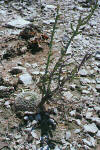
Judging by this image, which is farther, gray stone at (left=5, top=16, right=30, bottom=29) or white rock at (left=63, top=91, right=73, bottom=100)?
gray stone at (left=5, top=16, right=30, bottom=29)

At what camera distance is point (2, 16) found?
5.61 meters

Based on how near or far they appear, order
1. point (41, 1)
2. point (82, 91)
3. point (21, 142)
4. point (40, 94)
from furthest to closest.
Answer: point (41, 1) → point (82, 91) → point (40, 94) → point (21, 142)

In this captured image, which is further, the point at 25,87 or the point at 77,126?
the point at 25,87

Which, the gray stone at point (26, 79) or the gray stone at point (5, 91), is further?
the gray stone at point (26, 79)

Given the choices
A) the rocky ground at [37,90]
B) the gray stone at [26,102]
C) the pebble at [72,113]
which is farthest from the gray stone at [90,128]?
the gray stone at [26,102]

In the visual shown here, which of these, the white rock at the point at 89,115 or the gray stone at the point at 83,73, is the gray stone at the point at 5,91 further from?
the gray stone at the point at 83,73

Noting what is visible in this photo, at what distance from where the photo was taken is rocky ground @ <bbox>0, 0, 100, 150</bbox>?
304cm

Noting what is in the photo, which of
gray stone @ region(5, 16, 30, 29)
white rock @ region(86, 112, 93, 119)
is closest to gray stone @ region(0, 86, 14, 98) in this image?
white rock @ region(86, 112, 93, 119)

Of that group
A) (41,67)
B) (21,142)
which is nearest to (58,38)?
(41,67)

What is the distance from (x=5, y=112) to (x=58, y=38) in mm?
2286

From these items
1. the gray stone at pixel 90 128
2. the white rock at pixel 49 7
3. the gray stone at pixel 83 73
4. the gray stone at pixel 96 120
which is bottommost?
the gray stone at pixel 90 128

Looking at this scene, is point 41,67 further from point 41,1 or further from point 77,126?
point 41,1

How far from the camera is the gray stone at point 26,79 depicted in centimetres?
379

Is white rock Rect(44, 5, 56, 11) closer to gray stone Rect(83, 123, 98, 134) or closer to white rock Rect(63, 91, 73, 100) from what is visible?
white rock Rect(63, 91, 73, 100)
